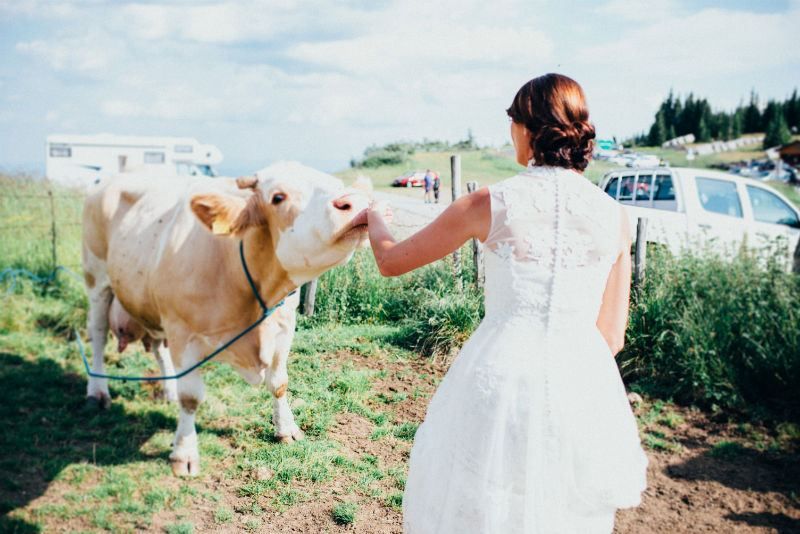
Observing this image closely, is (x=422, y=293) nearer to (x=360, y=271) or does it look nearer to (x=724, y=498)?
(x=360, y=271)

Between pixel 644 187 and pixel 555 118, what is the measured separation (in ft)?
27.9

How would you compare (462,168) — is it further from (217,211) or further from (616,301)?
(616,301)

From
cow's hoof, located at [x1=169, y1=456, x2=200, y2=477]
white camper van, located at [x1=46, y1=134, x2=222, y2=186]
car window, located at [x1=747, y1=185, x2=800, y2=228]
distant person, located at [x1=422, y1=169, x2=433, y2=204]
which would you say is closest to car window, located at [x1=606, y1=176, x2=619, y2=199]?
car window, located at [x1=747, y1=185, x2=800, y2=228]

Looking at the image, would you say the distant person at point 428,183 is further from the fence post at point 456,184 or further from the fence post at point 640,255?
the fence post at point 640,255

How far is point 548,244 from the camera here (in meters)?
1.93

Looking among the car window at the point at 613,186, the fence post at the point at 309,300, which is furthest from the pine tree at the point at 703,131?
the fence post at the point at 309,300

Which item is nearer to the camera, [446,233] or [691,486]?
[446,233]

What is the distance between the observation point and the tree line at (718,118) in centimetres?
7294

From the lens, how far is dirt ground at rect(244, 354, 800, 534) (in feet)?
12.0

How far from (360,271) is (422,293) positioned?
0.92 metres

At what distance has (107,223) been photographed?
16.3 feet

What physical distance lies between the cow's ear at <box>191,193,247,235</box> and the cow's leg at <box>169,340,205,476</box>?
1.17 metres

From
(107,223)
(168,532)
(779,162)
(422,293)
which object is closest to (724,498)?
(168,532)

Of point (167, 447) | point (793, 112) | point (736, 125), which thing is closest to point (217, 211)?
point (167, 447)
